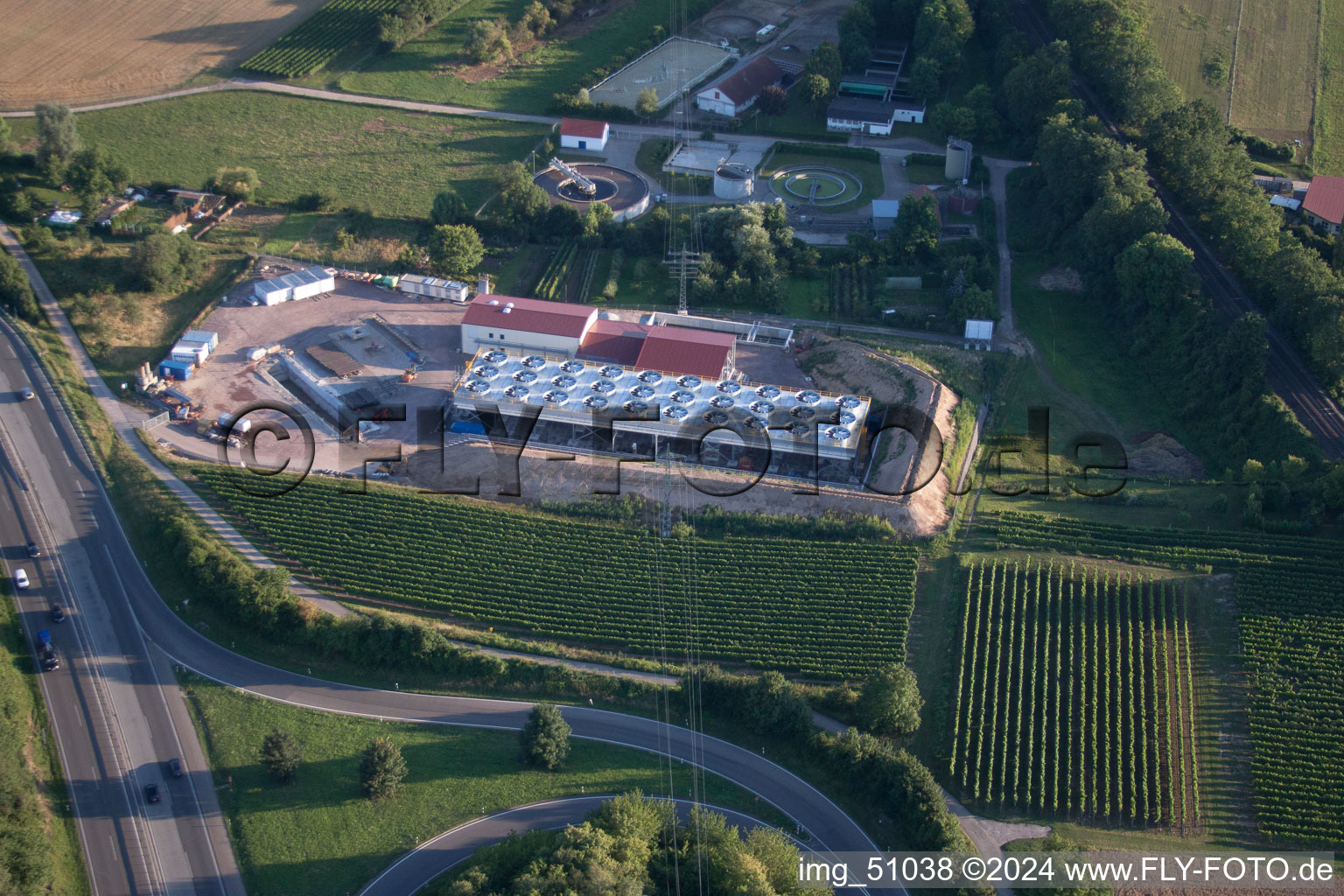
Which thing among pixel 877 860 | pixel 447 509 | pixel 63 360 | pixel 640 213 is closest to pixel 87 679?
pixel 447 509

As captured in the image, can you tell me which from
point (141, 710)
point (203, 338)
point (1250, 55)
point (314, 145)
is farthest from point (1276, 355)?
point (314, 145)

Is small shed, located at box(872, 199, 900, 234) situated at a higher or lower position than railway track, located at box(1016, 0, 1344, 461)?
higher

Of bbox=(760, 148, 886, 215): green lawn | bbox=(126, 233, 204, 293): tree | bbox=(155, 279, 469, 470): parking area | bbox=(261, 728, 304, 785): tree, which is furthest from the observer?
bbox=(760, 148, 886, 215): green lawn

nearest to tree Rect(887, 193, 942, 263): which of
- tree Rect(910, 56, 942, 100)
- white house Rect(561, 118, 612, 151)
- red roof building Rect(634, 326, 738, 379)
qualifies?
red roof building Rect(634, 326, 738, 379)

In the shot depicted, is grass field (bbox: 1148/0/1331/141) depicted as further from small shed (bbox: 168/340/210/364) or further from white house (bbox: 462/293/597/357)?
small shed (bbox: 168/340/210/364)

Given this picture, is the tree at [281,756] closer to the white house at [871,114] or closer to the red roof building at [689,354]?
the red roof building at [689,354]
